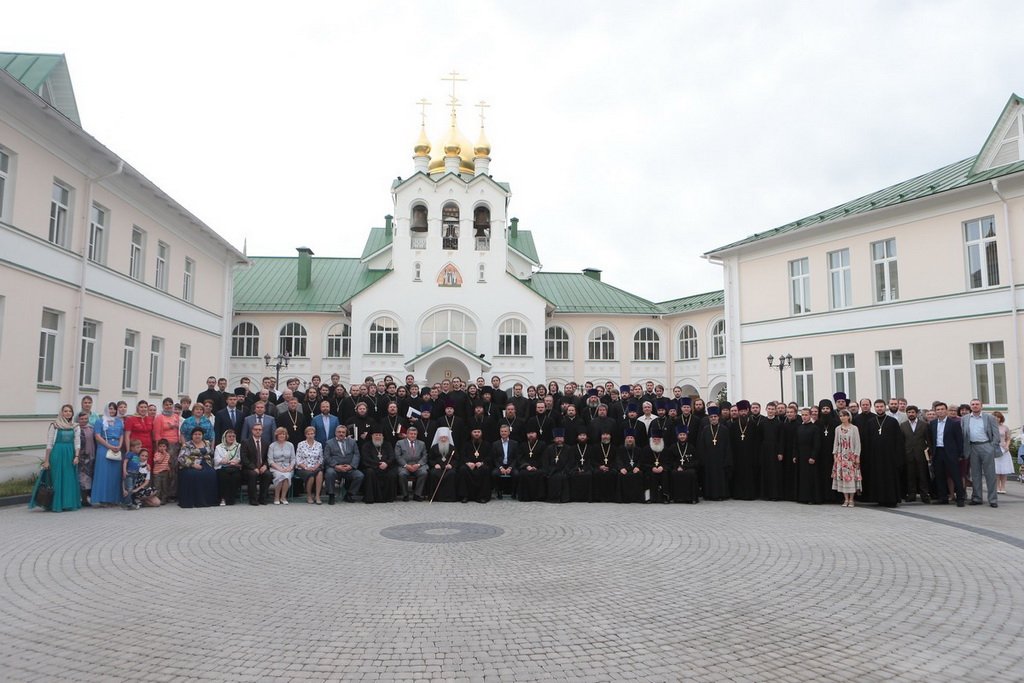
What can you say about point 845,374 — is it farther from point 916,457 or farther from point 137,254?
point 137,254

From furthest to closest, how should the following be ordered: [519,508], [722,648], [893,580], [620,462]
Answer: [620,462] → [519,508] → [893,580] → [722,648]

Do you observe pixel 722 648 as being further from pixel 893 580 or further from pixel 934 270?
pixel 934 270

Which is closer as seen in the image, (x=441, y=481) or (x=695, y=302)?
(x=441, y=481)

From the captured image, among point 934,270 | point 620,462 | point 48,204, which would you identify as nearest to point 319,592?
point 620,462

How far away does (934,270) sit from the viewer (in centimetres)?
1878

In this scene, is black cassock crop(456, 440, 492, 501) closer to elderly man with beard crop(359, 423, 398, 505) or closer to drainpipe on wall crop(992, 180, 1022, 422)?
elderly man with beard crop(359, 423, 398, 505)

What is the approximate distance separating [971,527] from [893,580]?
3736mm

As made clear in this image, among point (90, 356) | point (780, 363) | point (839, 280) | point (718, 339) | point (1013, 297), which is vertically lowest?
point (90, 356)

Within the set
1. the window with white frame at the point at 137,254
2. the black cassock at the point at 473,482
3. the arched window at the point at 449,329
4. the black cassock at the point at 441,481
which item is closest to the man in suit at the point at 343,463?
the black cassock at the point at 441,481

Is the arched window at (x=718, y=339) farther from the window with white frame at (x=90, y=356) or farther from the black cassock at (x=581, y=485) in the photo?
the window with white frame at (x=90, y=356)

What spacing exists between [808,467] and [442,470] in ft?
20.3

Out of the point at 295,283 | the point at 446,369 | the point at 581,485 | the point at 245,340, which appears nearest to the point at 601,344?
the point at 446,369

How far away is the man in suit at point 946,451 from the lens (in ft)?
36.3

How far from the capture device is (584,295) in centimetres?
3709
